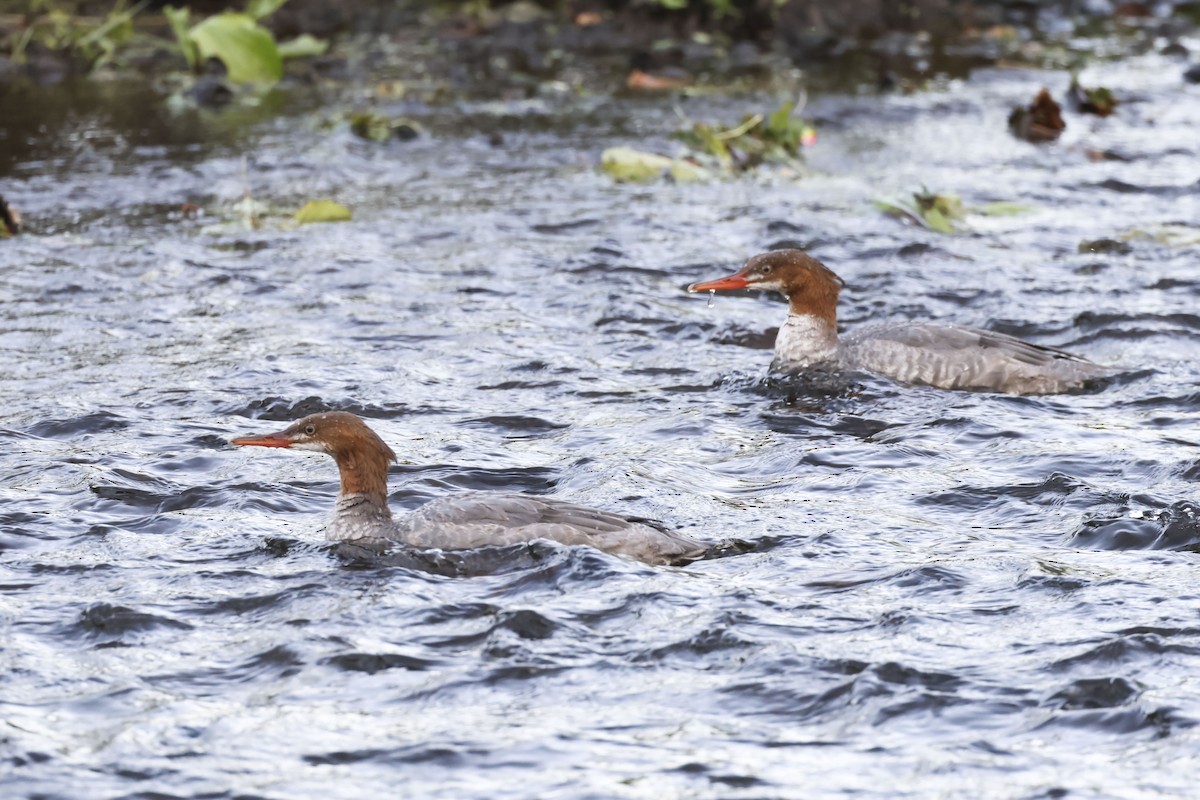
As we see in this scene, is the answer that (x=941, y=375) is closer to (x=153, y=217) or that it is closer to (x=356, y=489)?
(x=356, y=489)

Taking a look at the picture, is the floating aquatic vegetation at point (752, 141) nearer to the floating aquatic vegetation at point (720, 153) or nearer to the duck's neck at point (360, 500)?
the floating aquatic vegetation at point (720, 153)

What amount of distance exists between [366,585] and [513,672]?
3.56 feet

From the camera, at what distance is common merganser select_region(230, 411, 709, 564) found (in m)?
7.54

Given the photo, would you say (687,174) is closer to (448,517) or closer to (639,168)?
(639,168)

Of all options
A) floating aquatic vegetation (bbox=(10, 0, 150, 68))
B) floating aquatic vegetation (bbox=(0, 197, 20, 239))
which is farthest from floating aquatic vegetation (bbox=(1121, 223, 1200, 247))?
floating aquatic vegetation (bbox=(10, 0, 150, 68))

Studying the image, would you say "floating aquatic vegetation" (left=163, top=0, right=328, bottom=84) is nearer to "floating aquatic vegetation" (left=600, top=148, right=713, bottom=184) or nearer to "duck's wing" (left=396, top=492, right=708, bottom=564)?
"floating aquatic vegetation" (left=600, top=148, right=713, bottom=184)

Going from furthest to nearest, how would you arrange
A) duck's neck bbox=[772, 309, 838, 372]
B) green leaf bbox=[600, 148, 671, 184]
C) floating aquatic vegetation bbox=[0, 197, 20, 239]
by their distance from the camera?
green leaf bbox=[600, 148, 671, 184]
floating aquatic vegetation bbox=[0, 197, 20, 239]
duck's neck bbox=[772, 309, 838, 372]

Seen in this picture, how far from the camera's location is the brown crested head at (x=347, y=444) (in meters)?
7.77

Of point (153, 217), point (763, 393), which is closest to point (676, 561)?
point (763, 393)

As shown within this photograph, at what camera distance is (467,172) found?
15672 mm

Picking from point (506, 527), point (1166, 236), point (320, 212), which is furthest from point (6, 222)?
point (1166, 236)

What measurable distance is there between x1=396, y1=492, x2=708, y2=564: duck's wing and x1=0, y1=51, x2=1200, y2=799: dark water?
0.11 meters

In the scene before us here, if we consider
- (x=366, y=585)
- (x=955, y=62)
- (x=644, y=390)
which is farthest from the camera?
(x=955, y=62)

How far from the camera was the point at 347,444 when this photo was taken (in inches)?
306
